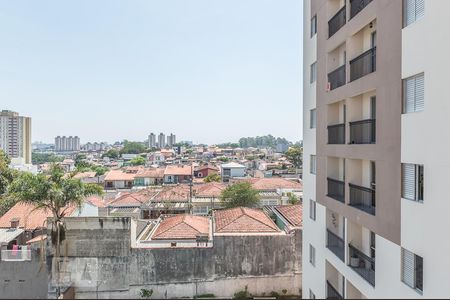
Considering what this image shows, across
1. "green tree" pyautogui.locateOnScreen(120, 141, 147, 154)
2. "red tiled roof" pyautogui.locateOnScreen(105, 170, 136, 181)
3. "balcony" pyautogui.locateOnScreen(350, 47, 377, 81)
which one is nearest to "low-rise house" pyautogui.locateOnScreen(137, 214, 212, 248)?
"balcony" pyautogui.locateOnScreen(350, 47, 377, 81)

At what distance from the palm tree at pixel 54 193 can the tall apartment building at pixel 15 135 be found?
14506cm

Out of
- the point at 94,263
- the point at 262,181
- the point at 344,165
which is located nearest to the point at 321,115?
the point at 344,165

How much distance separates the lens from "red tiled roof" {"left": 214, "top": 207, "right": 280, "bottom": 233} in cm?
1958

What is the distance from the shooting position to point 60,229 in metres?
16.5

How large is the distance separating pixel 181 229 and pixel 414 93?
622 inches

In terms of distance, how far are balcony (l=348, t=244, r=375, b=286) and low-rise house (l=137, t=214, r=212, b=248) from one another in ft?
28.5

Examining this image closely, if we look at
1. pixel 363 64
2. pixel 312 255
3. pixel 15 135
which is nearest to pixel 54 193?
pixel 312 255

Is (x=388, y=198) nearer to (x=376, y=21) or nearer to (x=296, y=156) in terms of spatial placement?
(x=376, y=21)

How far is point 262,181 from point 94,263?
109 ft

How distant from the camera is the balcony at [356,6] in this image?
10.4 metres

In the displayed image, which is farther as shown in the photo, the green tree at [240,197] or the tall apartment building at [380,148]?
the green tree at [240,197]

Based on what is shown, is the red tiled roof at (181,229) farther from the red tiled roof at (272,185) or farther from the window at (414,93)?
the red tiled roof at (272,185)

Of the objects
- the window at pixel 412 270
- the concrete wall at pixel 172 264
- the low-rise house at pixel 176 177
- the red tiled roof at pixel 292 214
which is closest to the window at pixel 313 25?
the window at pixel 412 270

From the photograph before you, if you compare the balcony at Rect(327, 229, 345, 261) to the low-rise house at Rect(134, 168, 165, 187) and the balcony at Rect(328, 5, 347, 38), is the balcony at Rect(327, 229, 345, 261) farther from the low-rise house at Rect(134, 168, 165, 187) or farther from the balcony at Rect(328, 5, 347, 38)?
the low-rise house at Rect(134, 168, 165, 187)
